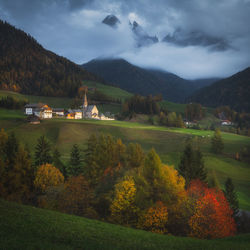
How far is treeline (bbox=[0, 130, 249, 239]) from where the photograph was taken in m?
30.0

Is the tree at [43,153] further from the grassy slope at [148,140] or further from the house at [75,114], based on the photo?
the house at [75,114]

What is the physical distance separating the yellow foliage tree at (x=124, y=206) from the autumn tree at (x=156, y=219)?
8.63 ft

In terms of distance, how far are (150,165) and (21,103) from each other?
138415 mm

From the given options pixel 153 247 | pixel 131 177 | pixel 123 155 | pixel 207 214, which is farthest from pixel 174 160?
pixel 153 247

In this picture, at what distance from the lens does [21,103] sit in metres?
147

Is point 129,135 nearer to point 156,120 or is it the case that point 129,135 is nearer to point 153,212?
point 156,120

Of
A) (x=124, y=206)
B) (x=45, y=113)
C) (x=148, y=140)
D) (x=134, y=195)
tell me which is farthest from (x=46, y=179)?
(x=45, y=113)

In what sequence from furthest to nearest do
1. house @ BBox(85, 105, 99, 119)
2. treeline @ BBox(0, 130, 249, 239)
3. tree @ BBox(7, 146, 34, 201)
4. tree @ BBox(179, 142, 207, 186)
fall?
house @ BBox(85, 105, 99, 119) < tree @ BBox(179, 142, 207, 186) < tree @ BBox(7, 146, 34, 201) < treeline @ BBox(0, 130, 249, 239)

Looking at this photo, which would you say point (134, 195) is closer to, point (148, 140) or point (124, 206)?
point (124, 206)

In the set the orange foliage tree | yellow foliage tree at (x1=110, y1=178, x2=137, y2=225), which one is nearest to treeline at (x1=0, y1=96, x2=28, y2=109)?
yellow foliage tree at (x1=110, y1=178, x2=137, y2=225)

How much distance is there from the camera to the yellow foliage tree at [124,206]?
3280cm

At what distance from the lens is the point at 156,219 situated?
2928 centimetres

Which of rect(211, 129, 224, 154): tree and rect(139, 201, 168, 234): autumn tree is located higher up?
rect(211, 129, 224, 154): tree

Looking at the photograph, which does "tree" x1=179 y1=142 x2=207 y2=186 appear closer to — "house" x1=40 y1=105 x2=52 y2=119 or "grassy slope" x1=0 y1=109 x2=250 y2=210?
"grassy slope" x1=0 y1=109 x2=250 y2=210
